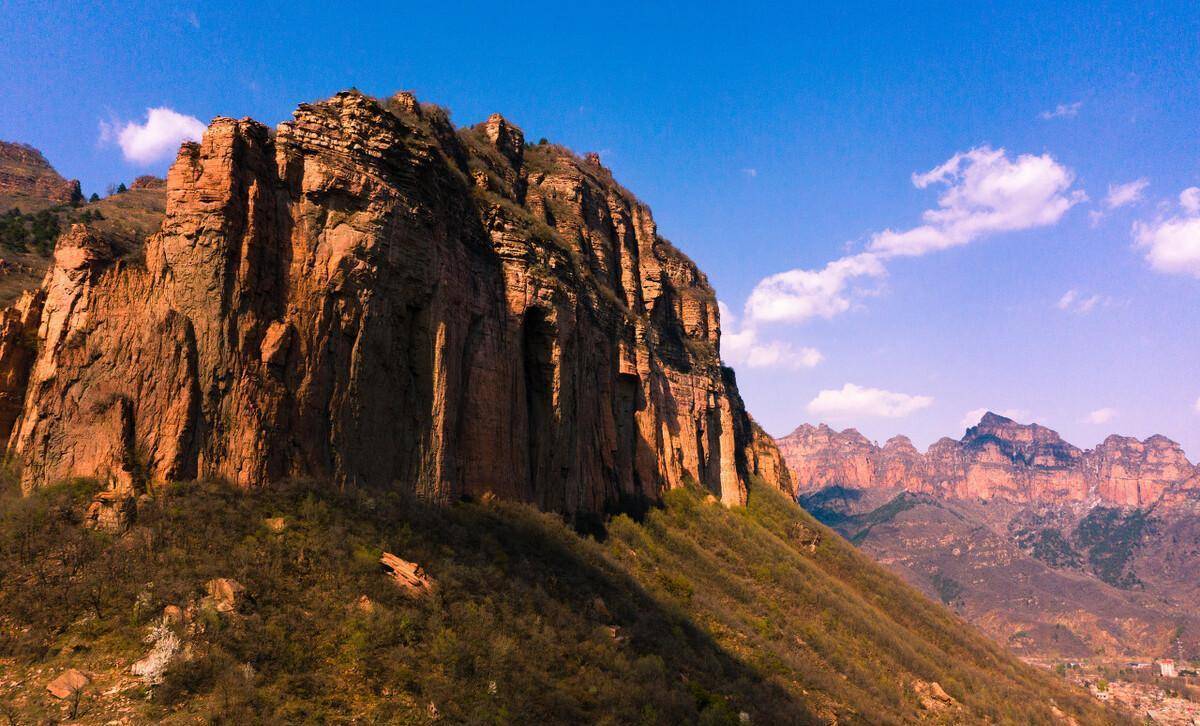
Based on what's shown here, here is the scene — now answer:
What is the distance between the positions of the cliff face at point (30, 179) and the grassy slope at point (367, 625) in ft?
130

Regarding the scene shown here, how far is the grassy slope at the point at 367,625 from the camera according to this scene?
15.6 m

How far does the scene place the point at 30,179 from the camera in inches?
2110

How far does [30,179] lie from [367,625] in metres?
53.3

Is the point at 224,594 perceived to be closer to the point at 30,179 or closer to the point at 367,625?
the point at 367,625

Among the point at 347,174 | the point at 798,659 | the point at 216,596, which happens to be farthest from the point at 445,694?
the point at 798,659

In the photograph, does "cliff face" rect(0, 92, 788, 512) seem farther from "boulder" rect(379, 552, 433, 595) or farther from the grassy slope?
"boulder" rect(379, 552, 433, 595)

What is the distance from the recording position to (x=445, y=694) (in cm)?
1748

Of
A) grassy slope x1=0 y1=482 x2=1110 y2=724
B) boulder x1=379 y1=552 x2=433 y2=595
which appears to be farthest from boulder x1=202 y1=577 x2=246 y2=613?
boulder x1=379 y1=552 x2=433 y2=595

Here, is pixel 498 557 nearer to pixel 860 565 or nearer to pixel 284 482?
pixel 284 482

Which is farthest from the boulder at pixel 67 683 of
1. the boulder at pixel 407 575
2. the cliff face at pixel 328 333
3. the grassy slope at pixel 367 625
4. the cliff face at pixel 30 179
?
the cliff face at pixel 30 179

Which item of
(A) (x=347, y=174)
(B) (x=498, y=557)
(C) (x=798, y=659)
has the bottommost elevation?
(C) (x=798, y=659)

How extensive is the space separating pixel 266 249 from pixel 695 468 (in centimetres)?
4620

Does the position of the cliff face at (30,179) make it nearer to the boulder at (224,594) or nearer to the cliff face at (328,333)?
the cliff face at (328,333)

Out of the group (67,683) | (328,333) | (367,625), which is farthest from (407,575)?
(328,333)
